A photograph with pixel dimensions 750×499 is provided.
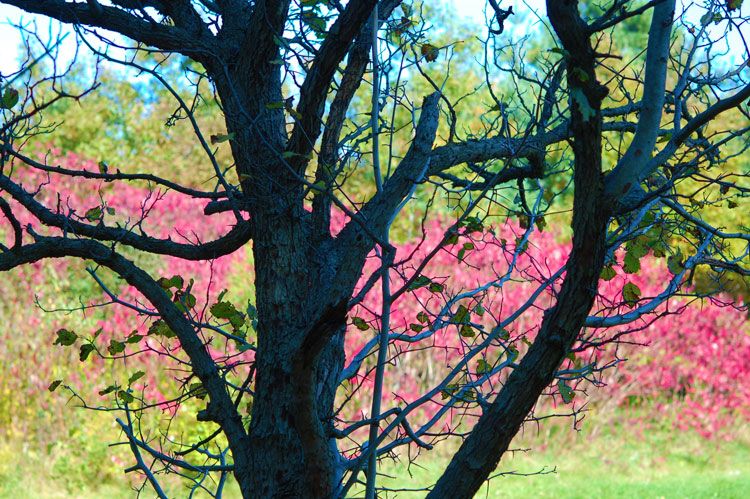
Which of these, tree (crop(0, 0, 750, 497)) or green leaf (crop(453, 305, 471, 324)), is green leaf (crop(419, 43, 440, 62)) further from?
green leaf (crop(453, 305, 471, 324))

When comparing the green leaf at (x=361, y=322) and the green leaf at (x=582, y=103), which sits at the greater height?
the green leaf at (x=361, y=322)

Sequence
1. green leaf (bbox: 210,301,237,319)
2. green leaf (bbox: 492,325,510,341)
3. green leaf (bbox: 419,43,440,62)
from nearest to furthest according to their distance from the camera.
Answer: green leaf (bbox: 492,325,510,341), green leaf (bbox: 419,43,440,62), green leaf (bbox: 210,301,237,319)

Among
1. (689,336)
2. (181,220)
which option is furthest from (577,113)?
(181,220)

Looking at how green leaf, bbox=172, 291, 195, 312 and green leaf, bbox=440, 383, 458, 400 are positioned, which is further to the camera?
green leaf, bbox=172, 291, 195, 312

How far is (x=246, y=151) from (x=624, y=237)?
1.21 metres

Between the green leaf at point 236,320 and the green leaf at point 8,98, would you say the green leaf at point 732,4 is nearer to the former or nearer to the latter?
the green leaf at point 236,320

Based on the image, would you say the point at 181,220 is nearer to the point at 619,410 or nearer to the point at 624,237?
the point at 619,410

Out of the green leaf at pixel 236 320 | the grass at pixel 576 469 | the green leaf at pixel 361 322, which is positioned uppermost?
the grass at pixel 576 469

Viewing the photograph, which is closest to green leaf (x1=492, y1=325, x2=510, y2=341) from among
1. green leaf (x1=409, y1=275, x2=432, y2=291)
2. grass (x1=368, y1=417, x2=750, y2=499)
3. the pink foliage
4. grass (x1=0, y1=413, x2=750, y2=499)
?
green leaf (x1=409, y1=275, x2=432, y2=291)

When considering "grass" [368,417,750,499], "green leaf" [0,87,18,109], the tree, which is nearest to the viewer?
the tree

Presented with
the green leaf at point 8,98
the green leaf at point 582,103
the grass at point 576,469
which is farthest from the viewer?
the grass at point 576,469


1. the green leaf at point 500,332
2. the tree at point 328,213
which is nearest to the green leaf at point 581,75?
the tree at point 328,213

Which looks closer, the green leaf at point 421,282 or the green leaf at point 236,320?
the green leaf at point 421,282

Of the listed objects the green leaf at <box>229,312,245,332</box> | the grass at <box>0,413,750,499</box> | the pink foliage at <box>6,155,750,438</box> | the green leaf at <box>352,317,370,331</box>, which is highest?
the pink foliage at <box>6,155,750,438</box>
